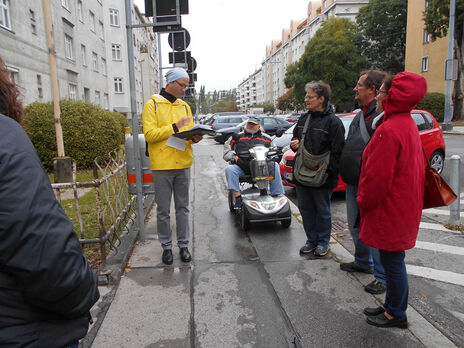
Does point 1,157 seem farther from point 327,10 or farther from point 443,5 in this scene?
point 327,10

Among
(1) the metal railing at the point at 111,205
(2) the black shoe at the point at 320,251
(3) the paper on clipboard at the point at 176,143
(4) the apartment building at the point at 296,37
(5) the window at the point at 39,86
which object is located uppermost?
(4) the apartment building at the point at 296,37

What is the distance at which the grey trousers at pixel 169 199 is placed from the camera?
402 cm

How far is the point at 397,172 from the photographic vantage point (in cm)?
252

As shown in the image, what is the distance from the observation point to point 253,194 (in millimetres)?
5309

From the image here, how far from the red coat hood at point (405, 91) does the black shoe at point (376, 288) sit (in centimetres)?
170

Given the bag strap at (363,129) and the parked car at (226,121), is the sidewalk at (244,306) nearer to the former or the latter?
the bag strap at (363,129)

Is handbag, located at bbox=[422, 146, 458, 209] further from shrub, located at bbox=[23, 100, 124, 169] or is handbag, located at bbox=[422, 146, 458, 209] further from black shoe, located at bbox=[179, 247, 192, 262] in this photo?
shrub, located at bbox=[23, 100, 124, 169]

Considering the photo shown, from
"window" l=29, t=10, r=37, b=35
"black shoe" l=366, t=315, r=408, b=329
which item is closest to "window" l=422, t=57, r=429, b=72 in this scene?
"window" l=29, t=10, r=37, b=35

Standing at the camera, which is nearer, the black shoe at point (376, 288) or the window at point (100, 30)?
the black shoe at point (376, 288)

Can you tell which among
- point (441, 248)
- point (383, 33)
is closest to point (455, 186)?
point (441, 248)

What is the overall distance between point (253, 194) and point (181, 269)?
5.93 feet

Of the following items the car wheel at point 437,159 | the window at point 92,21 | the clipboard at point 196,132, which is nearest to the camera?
the clipboard at point 196,132

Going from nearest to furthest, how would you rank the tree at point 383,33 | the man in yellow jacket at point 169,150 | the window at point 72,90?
the man in yellow jacket at point 169,150 < the window at point 72,90 < the tree at point 383,33

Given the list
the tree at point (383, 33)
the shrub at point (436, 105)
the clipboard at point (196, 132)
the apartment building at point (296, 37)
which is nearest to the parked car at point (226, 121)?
the shrub at point (436, 105)
